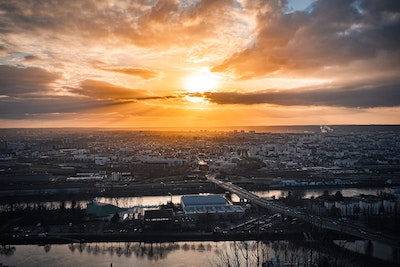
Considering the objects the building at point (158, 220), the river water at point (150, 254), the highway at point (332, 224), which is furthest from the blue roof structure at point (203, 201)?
the river water at point (150, 254)

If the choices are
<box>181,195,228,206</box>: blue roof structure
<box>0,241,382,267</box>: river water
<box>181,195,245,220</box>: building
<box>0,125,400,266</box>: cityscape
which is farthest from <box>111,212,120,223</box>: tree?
<box>181,195,228,206</box>: blue roof structure

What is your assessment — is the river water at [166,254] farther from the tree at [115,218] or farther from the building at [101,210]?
the building at [101,210]

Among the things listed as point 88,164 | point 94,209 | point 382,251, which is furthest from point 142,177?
point 382,251

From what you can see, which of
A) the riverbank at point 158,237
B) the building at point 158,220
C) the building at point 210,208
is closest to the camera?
the riverbank at point 158,237

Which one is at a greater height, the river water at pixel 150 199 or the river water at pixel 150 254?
the river water at pixel 150 199

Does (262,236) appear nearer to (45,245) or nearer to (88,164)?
(45,245)

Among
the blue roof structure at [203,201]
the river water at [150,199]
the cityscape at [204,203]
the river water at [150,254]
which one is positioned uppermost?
the blue roof structure at [203,201]

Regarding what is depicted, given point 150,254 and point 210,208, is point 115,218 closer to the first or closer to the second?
point 150,254

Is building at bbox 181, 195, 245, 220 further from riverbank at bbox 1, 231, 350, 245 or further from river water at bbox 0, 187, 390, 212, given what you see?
river water at bbox 0, 187, 390, 212
